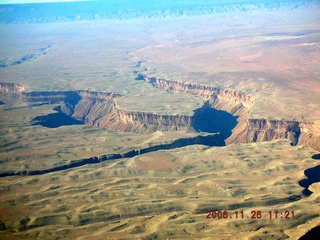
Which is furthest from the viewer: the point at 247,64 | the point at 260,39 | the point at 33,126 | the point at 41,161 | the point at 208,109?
the point at 260,39

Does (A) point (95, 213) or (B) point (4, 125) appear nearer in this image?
(A) point (95, 213)

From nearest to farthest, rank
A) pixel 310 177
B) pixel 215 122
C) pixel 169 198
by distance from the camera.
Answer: pixel 169 198 → pixel 310 177 → pixel 215 122

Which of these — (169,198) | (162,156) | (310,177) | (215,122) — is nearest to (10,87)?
(215,122)

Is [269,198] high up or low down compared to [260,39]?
down

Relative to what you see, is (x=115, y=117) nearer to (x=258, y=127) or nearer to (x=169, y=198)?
(x=258, y=127)

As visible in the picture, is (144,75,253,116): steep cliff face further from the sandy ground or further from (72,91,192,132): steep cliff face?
the sandy ground

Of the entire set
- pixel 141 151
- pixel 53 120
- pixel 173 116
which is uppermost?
pixel 53 120

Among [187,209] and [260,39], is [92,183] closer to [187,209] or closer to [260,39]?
[187,209]

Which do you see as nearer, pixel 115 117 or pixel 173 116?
pixel 173 116

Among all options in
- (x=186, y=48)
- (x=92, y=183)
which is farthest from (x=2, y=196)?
(x=186, y=48)

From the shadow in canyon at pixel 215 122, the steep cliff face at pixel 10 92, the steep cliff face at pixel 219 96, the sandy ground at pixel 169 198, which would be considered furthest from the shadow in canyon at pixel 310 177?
the steep cliff face at pixel 10 92
